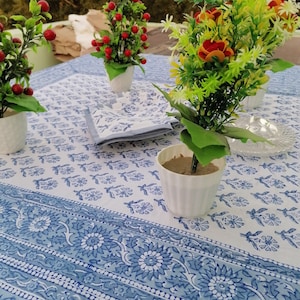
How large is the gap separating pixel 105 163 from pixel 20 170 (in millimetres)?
197

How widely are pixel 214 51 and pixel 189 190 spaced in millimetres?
242

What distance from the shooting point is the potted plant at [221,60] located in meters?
0.53

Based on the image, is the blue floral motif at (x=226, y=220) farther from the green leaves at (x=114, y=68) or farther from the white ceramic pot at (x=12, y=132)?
the green leaves at (x=114, y=68)

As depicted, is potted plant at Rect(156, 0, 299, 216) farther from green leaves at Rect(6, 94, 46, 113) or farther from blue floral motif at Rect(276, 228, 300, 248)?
green leaves at Rect(6, 94, 46, 113)

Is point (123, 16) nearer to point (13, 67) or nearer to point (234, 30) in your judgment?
point (13, 67)

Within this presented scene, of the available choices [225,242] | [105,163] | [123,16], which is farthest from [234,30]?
[123,16]

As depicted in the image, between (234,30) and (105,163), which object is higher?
(234,30)

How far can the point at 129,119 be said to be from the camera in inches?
39.9

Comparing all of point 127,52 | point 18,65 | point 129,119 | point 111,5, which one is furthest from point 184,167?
point 111,5

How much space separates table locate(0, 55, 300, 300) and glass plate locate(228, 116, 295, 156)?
0.06 ft

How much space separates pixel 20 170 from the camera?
854 mm

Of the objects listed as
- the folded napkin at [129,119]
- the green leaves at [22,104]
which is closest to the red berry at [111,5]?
the folded napkin at [129,119]

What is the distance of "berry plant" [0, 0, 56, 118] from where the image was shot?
83 cm

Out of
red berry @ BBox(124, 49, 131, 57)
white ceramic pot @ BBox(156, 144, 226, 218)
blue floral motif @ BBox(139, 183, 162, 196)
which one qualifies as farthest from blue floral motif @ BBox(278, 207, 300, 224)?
red berry @ BBox(124, 49, 131, 57)
